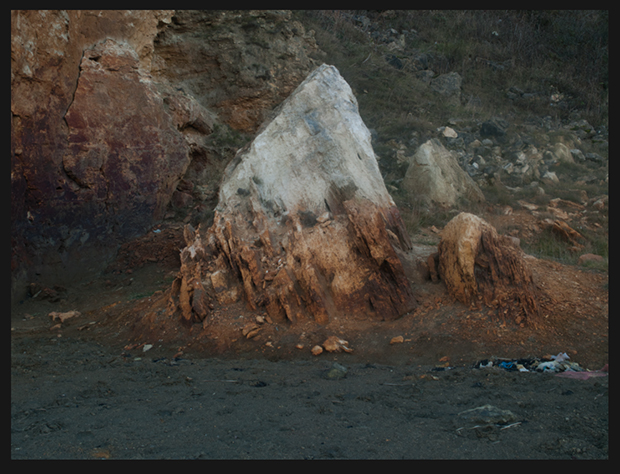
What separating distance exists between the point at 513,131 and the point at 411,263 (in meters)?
9.52

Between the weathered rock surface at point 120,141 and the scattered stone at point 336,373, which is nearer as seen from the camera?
the scattered stone at point 336,373

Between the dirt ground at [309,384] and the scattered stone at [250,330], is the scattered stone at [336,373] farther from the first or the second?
the scattered stone at [250,330]

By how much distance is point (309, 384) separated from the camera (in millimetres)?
3717

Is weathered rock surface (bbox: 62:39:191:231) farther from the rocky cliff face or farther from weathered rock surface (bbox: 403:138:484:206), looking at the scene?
weathered rock surface (bbox: 403:138:484:206)

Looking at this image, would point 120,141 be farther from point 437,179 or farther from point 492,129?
point 492,129

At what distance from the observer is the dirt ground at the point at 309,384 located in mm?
2545

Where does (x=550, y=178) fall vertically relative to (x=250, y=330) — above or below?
above

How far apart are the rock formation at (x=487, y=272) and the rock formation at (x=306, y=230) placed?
23.7 inches

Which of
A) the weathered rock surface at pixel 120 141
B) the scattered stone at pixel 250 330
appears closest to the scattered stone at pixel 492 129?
the weathered rock surface at pixel 120 141

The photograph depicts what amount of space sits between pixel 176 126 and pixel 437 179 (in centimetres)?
555

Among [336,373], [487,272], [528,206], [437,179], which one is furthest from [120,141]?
[528,206]

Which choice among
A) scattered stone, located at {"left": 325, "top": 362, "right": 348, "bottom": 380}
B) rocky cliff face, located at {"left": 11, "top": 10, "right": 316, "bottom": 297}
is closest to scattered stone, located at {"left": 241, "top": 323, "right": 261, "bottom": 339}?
scattered stone, located at {"left": 325, "top": 362, "right": 348, "bottom": 380}

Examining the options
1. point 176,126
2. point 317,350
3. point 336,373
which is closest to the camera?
point 336,373

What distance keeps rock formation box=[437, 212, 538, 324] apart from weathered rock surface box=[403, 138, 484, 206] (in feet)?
17.1
